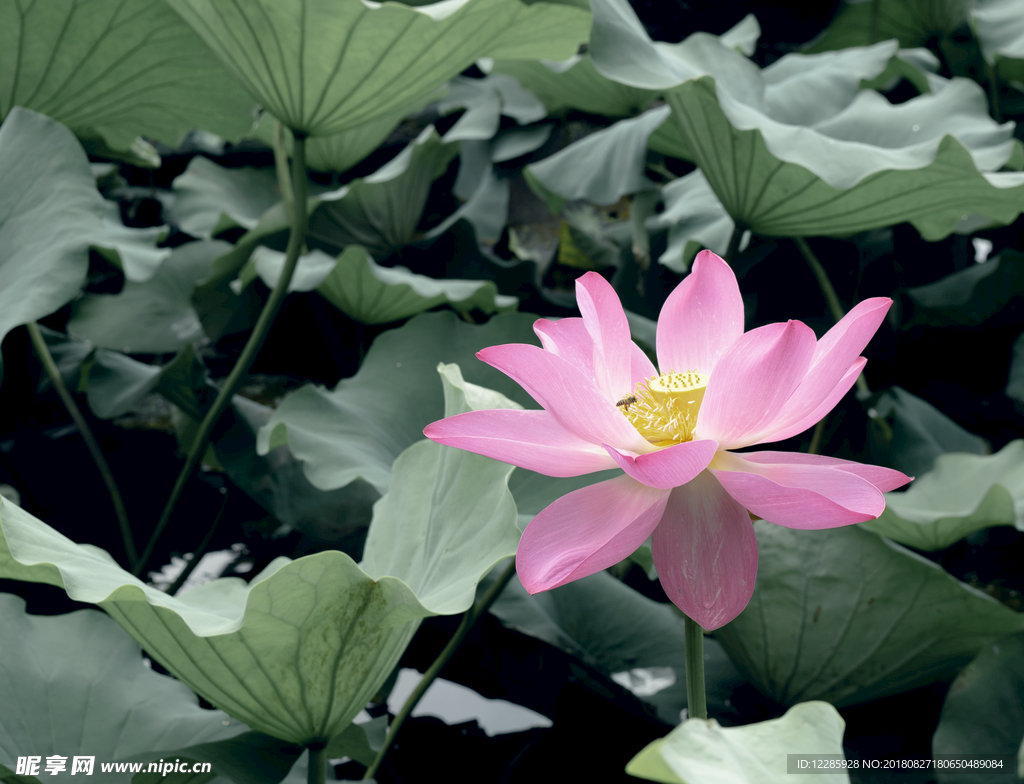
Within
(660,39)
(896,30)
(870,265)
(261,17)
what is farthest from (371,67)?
(896,30)

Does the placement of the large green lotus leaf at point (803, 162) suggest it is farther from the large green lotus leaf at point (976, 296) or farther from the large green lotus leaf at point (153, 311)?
the large green lotus leaf at point (153, 311)

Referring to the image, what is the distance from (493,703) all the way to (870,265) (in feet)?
3.51

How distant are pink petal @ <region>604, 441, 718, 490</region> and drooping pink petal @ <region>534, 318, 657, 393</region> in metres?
0.10

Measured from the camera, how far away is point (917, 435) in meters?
1.10

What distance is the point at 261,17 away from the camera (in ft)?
2.63

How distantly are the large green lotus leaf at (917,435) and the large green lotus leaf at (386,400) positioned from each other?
0.57 meters

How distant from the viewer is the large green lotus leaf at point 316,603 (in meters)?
0.49

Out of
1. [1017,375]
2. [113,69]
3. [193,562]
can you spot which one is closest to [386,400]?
[193,562]

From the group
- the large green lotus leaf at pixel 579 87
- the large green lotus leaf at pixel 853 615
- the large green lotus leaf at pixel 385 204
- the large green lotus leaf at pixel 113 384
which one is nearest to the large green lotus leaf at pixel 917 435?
the large green lotus leaf at pixel 853 615

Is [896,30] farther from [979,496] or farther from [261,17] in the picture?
[261,17]

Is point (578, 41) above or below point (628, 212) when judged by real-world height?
above

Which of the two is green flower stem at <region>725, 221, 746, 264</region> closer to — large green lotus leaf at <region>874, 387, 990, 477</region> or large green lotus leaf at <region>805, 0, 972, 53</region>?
large green lotus leaf at <region>874, 387, 990, 477</region>

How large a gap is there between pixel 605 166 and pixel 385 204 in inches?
16.9

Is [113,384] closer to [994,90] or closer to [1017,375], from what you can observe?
[1017,375]
